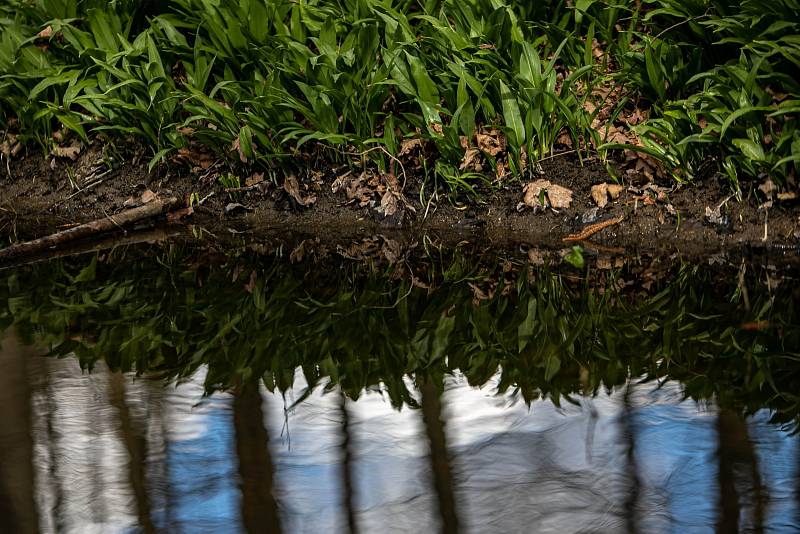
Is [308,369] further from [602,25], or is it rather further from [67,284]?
[602,25]

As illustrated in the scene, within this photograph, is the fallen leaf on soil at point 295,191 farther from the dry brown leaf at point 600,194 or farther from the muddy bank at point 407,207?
the dry brown leaf at point 600,194

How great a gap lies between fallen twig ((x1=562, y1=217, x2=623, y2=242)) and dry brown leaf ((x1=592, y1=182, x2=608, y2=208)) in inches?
4.7

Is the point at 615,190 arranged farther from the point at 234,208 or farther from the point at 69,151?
the point at 69,151

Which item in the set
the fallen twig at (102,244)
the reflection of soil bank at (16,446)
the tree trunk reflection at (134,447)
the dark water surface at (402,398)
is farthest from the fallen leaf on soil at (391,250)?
the reflection of soil bank at (16,446)

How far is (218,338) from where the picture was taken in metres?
3.56

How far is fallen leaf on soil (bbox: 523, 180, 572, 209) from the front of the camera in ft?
15.7

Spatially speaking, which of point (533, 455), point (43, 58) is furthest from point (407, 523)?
point (43, 58)

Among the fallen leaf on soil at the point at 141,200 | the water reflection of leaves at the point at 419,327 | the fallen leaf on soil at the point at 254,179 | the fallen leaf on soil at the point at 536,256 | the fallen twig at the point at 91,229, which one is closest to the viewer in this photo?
the water reflection of leaves at the point at 419,327

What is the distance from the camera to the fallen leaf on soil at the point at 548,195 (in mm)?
4789

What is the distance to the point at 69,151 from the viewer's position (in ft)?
19.4

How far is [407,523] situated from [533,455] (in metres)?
0.47

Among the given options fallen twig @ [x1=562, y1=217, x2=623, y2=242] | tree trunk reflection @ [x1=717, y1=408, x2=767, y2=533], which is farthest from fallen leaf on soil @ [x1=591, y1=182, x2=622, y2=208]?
tree trunk reflection @ [x1=717, y1=408, x2=767, y2=533]

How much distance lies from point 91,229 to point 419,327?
2312mm

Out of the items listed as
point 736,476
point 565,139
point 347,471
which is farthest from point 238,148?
point 736,476
